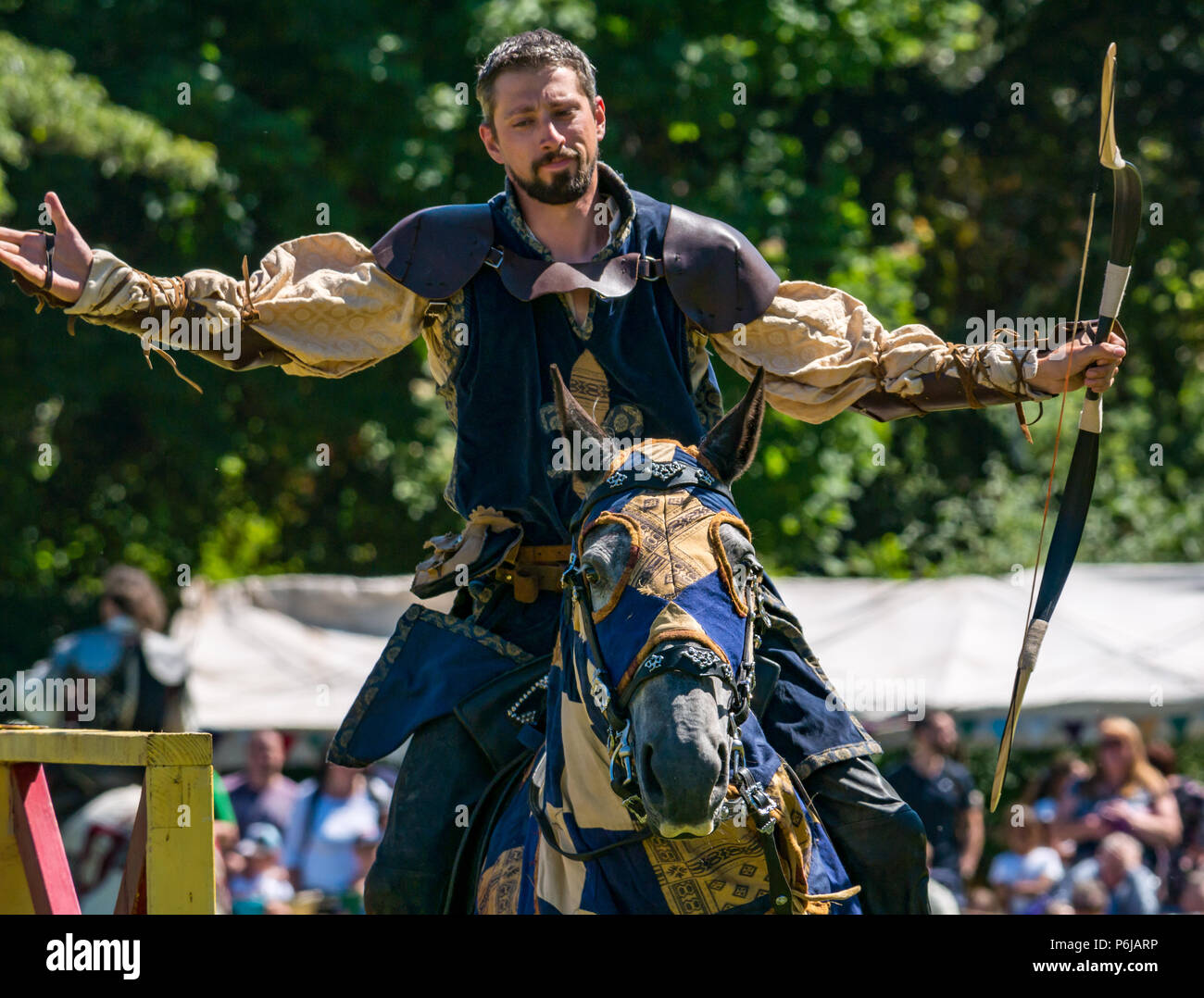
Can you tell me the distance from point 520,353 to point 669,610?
123 centimetres

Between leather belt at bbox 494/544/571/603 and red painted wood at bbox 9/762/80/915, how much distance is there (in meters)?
1.16

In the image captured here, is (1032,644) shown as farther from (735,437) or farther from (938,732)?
(938,732)

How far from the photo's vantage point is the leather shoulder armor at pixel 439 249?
405 centimetres

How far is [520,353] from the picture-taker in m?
4.00

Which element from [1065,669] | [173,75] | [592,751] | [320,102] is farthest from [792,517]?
[592,751]

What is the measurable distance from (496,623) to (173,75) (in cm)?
887

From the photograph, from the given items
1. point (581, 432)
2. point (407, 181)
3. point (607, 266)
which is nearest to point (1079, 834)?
point (607, 266)

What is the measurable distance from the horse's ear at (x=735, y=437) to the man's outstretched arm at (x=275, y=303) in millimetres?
1112

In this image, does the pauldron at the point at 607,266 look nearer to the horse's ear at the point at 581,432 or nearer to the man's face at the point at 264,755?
the horse's ear at the point at 581,432

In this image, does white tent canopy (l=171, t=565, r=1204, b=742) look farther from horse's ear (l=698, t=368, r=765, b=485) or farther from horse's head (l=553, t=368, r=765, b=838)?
horse's head (l=553, t=368, r=765, b=838)

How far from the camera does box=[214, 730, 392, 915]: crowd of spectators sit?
8.46 metres

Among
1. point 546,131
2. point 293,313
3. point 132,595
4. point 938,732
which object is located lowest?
point 938,732

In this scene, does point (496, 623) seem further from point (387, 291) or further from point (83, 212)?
point (83, 212)

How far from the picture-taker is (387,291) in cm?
416
